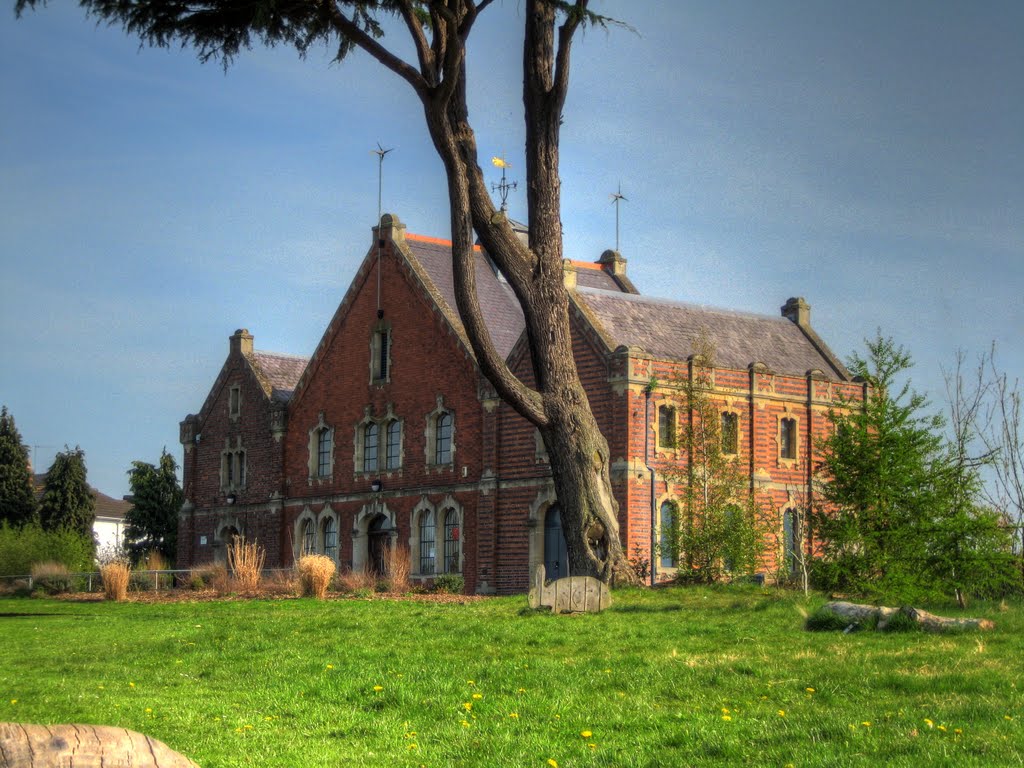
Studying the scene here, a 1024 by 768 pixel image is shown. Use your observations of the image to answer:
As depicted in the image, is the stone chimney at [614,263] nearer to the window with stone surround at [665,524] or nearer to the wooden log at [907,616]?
the window with stone surround at [665,524]

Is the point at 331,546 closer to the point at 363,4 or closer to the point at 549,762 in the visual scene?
the point at 363,4

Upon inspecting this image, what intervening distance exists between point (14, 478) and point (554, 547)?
3486 centimetres

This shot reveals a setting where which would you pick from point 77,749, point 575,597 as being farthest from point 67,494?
point 77,749

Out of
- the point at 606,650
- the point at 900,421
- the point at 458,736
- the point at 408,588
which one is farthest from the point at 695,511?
the point at 458,736

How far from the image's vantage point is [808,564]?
23.0m

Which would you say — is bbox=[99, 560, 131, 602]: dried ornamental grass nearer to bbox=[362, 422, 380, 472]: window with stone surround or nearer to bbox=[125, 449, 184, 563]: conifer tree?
bbox=[362, 422, 380, 472]: window with stone surround

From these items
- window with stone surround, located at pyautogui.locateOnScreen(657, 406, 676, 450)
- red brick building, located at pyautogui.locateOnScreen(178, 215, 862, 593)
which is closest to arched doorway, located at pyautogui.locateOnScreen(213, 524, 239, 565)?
red brick building, located at pyautogui.locateOnScreen(178, 215, 862, 593)

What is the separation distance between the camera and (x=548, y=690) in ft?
42.0

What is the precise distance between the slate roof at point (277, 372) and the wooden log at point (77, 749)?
44.7 m

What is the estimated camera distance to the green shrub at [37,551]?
44781 mm

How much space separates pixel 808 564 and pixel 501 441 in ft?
59.5

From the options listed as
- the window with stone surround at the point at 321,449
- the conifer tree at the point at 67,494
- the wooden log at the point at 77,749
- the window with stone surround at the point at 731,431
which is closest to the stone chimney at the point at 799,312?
the window with stone surround at the point at 731,431

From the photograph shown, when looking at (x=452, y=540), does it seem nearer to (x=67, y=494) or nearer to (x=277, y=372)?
(x=277, y=372)

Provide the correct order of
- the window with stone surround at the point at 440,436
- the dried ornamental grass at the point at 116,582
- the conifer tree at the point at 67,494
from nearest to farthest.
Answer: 1. the dried ornamental grass at the point at 116,582
2. the window with stone surround at the point at 440,436
3. the conifer tree at the point at 67,494
